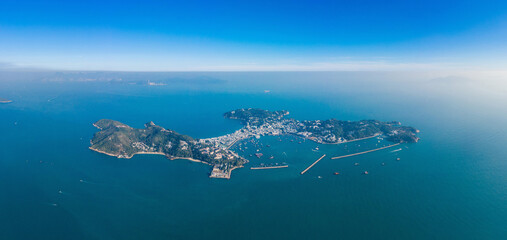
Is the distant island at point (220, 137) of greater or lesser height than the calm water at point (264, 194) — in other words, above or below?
above

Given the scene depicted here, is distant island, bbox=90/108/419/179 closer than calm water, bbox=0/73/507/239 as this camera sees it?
No

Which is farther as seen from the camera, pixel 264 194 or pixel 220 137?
pixel 220 137

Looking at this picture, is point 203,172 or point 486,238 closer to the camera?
point 486,238

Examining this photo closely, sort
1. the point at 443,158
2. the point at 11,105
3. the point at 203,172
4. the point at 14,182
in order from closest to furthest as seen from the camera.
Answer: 1. the point at 14,182
2. the point at 203,172
3. the point at 443,158
4. the point at 11,105

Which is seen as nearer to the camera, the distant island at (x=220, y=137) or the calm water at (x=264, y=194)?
the calm water at (x=264, y=194)

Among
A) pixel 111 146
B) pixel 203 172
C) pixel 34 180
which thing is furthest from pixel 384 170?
pixel 34 180

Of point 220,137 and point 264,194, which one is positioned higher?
point 220,137

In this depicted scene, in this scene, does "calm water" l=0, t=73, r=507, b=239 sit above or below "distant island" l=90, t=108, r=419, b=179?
below

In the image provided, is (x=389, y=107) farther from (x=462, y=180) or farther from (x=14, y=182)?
(x=14, y=182)
